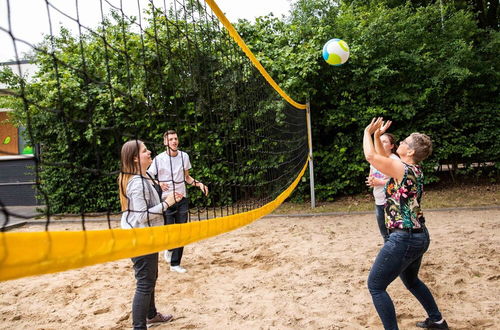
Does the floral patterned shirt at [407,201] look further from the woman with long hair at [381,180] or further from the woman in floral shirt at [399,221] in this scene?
the woman with long hair at [381,180]

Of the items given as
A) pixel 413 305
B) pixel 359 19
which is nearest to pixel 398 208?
pixel 413 305

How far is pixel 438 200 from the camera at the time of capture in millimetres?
6875

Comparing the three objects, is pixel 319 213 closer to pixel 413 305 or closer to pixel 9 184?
pixel 413 305

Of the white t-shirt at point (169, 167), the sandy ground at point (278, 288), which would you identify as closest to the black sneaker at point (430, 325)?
the sandy ground at point (278, 288)

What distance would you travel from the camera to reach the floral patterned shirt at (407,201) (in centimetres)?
220

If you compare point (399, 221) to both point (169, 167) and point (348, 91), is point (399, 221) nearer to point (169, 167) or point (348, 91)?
point (169, 167)

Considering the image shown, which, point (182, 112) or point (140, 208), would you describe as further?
point (182, 112)

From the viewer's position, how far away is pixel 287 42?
24.8 feet

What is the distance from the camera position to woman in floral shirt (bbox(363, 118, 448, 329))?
2.15 meters

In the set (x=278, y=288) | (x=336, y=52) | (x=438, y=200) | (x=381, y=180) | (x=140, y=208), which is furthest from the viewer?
(x=438, y=200)

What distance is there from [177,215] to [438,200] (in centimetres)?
519

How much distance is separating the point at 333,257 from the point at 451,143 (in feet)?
15.6

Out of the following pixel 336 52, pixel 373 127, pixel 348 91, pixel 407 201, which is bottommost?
pixel 407 201

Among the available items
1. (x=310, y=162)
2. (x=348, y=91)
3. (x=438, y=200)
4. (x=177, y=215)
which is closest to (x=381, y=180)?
(x=177, y=215)
